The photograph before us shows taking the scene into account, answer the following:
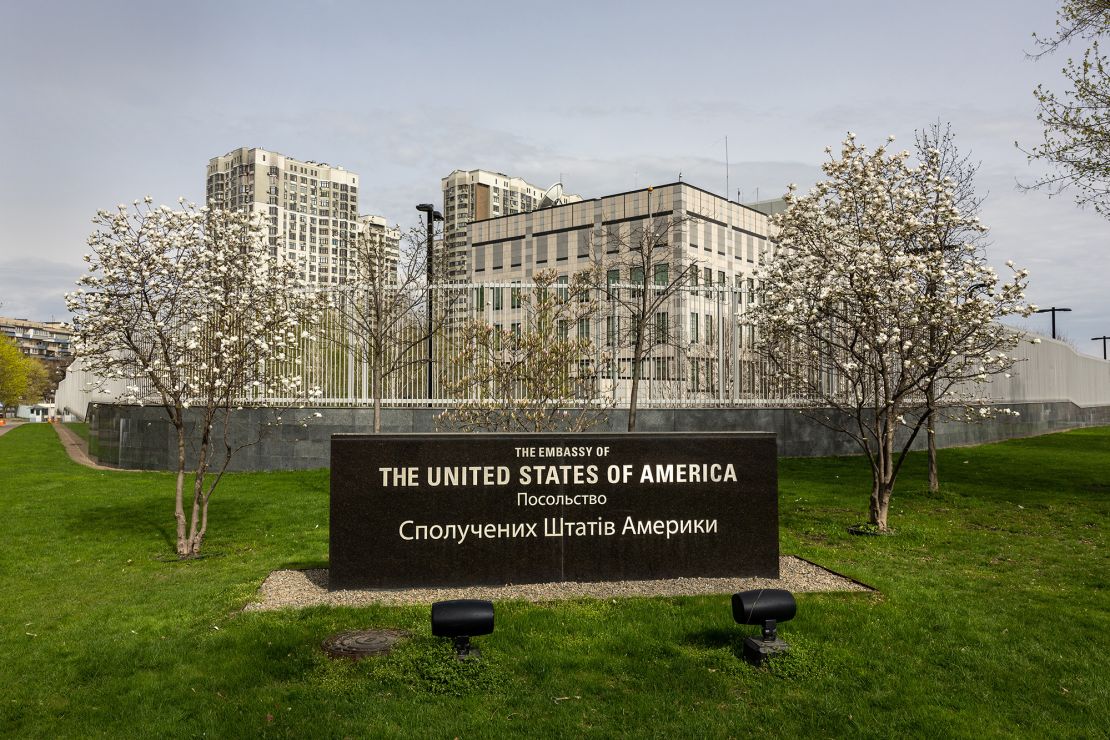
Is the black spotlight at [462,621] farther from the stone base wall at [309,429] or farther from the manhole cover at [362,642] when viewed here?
the stone base wall at [309,429]

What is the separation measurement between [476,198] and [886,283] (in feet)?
451

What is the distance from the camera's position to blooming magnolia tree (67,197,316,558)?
395 inches

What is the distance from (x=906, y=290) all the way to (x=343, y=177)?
560 ft

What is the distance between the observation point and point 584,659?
598cm

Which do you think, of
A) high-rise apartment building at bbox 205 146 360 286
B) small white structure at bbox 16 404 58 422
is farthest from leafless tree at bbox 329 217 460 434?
high-rise apartment building at bbox 205 146 360 286

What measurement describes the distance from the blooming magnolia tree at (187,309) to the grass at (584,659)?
91.3 inches

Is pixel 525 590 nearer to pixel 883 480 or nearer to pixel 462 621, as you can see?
pixel 462 621

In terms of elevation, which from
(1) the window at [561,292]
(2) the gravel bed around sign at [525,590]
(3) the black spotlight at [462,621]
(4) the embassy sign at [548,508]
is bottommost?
(2) the gravel bed around sign at [525,590]

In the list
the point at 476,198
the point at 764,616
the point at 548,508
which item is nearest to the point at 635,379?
the point at 548,508

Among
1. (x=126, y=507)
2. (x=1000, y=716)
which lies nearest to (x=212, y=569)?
(x=126, y=507)

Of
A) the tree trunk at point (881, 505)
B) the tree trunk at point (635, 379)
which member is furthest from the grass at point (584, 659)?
the tree trunk at point (635, 379)

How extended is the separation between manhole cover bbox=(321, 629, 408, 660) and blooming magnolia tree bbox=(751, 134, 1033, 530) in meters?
7.38

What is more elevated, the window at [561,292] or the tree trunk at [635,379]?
the window at [561,292]

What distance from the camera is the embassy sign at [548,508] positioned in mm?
7719
